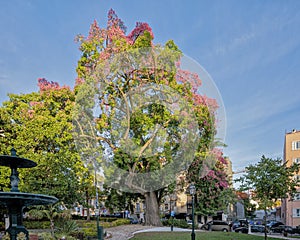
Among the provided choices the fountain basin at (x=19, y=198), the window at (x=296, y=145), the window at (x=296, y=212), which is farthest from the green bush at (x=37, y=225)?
the window at (x=296, y=145)

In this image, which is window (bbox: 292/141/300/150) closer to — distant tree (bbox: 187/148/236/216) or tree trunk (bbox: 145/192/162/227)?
distant tree (bbox: 187/148/236/216)

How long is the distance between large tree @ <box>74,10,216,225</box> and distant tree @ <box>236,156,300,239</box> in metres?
5.76

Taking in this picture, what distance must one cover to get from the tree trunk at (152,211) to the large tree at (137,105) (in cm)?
271

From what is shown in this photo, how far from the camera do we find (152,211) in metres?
26.3

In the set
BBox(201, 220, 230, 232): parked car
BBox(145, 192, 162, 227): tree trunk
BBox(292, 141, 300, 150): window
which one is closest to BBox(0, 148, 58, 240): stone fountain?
BBox(145, 192, 162, 227): tree trunk

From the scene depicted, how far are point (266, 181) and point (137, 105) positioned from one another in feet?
34.1

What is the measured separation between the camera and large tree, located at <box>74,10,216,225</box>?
75.1 ft

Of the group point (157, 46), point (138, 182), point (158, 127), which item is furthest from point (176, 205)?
point (157, 46)

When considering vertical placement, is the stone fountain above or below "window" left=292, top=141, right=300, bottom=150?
below

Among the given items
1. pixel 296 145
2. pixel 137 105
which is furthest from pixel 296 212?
pixel 137 105

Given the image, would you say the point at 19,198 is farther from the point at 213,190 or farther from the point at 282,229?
the point at 282,229

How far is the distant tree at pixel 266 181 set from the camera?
18.2 meters

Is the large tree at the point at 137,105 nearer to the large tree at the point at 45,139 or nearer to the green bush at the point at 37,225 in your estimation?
the large tree at the point at 45,139

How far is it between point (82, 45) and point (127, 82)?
14.5 feet
